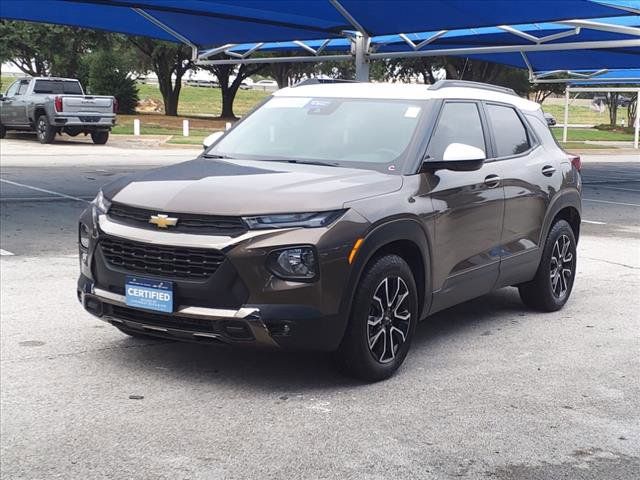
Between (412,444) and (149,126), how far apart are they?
39.1 metres

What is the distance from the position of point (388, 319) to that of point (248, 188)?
1.15 metres

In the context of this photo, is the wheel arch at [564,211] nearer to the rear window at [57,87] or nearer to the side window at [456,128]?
the side window at [456,128]

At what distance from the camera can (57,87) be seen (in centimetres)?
2931

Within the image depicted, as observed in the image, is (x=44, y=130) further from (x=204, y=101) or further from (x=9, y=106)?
(x=204, y=101)

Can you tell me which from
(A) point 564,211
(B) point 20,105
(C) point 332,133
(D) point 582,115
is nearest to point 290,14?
(A) point 564,211

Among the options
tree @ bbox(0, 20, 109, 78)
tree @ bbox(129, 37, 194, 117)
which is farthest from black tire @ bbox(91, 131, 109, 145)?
tree @ bbox(129, 37, 194, 117)

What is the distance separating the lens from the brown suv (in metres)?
4.73

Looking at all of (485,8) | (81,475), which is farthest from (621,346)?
(485,8)

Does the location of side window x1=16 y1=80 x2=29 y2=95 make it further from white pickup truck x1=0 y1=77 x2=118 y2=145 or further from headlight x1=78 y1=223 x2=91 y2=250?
headlight x1=78 y1=223 x2=91 y2=250

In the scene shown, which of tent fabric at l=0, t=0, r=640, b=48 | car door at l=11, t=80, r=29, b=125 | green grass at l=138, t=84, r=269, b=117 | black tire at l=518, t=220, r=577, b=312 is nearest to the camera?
black tire at l=518, t=220, r=577, b=312

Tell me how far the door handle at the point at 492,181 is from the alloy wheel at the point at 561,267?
1.16m

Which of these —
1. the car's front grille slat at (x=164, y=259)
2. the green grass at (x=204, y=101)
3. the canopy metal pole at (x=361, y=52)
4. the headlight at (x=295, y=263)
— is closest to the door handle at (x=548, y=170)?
the headlight at (x=295, y=263)

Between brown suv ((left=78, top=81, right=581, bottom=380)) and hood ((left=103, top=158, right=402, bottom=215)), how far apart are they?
1 cm

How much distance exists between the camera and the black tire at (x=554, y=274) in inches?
282
